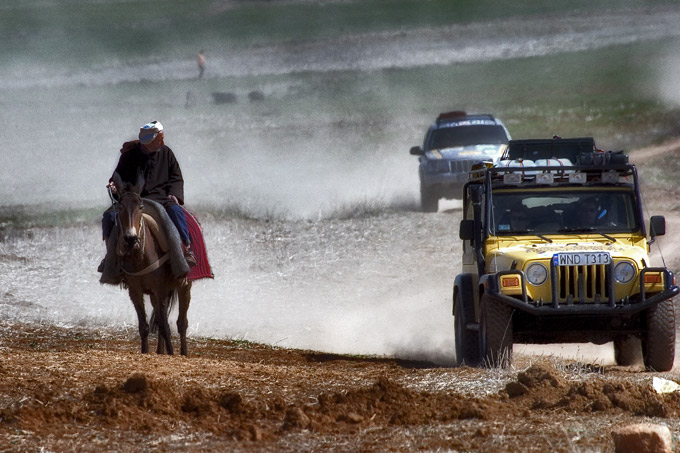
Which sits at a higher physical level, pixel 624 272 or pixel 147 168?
pixel 147 168

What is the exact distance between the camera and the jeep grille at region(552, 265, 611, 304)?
1259 centimetres

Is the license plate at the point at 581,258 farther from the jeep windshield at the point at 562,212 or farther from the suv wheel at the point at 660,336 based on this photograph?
the jeep windshield at the point at 562,212

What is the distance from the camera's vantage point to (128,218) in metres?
13.1

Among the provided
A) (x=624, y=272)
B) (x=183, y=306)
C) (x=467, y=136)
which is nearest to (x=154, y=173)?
(x=183, y=306)

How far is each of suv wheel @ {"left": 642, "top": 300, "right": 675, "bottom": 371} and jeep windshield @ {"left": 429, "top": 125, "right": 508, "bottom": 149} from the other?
14774mm

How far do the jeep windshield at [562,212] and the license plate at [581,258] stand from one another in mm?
931

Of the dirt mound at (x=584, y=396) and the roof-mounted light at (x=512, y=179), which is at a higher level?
the roof-mounted light at (x=512, y=179)

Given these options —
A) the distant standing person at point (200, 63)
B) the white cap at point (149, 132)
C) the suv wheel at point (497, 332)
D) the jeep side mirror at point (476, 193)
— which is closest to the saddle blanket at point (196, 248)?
the white cap at point (149, 132)

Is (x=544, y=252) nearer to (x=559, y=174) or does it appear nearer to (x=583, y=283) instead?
(x=583, y=283)

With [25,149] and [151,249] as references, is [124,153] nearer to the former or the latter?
[151,249]

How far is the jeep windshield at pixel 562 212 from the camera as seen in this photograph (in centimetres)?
1355

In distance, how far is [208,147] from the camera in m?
45.1

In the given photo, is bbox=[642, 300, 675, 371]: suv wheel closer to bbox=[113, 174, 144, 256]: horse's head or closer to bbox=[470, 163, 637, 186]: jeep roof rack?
bbox=[470, 163, 637, 186]: jeep roof rack

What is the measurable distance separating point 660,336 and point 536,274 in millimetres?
1394
